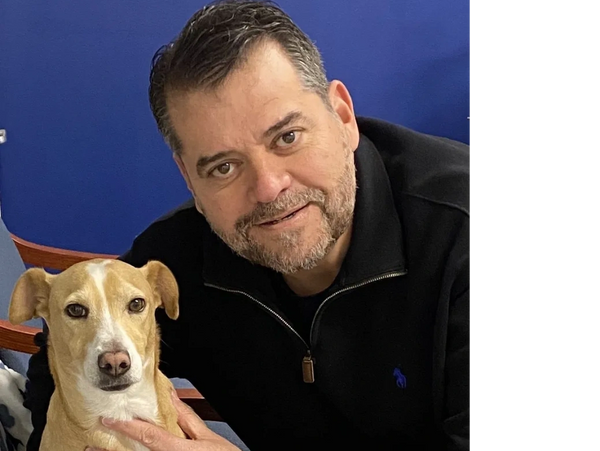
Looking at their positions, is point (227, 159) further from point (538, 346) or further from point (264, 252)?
point (538, 346)

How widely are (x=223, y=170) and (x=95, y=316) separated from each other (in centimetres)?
19

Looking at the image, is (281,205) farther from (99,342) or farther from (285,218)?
(99,342)

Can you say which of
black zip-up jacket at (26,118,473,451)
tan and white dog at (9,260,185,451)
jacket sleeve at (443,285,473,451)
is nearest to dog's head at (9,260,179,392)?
tan and white dog at (9,260,185,451)

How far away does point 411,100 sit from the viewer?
69cm

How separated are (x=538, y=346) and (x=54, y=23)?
2.05ft

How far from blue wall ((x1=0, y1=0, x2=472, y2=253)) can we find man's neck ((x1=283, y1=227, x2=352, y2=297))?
160mm

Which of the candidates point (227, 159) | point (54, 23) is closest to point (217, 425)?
point (227, 159)

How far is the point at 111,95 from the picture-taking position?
0.71 metres

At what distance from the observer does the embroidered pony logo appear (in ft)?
2.34

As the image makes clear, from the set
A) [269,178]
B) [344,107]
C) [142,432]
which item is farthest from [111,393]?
[344,107]

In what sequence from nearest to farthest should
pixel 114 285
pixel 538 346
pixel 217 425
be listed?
pixel 538 346
pixel 114 285
pixel 217 425

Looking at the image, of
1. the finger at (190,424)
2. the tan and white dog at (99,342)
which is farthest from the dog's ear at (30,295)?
the finger at (190,424)

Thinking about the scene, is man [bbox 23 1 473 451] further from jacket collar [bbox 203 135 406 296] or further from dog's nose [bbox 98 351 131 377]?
dog's nose [bbox 98 351 131 377]

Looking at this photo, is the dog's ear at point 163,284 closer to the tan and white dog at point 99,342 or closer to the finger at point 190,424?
the tan and white dog at point 99,342
